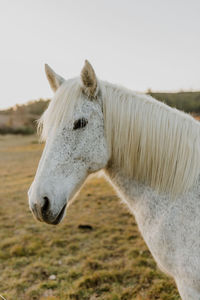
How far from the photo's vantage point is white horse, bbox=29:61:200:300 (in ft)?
5.86

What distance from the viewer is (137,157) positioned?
2.00 meters

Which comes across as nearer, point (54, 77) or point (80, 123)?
point (80, 123)

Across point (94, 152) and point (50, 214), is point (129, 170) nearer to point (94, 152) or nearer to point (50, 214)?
point (94, 152)

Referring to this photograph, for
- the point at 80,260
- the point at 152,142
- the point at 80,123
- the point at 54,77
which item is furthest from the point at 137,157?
the point at 80,260

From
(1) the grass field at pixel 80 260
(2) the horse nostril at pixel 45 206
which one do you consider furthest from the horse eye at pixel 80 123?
(1) the grass field at pixel 80 260

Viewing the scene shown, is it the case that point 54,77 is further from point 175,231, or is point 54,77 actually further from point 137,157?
point 175,231

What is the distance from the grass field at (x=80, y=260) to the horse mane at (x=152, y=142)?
2.28 meters

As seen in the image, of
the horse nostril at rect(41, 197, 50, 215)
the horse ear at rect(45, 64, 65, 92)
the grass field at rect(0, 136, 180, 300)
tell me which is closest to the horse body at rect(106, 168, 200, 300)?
the horse nostril at rect(41, 197, 50, 215)

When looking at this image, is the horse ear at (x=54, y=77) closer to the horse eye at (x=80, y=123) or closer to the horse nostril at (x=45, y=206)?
the horse eye at (x=80, y=123)

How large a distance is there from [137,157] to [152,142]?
0.18m

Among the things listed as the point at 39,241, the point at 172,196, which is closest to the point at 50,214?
the point at 172,196

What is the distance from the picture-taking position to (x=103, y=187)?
1044cm

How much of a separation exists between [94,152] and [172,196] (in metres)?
0.75

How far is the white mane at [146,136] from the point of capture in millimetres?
1903
